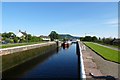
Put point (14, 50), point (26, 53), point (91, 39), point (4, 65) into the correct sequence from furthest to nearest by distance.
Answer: point (91, 39) → point (26, 53) → point (14, 50) → point (4, 65)

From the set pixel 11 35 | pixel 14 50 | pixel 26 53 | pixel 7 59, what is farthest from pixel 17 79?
pixel 11 35

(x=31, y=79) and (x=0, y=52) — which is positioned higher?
(x=0, y=52)

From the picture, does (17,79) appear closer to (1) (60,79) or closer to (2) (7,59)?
(1) (60,79)

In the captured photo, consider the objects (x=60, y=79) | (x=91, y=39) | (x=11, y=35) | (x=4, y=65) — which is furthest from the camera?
(x=91, y=39)

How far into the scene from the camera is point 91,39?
124m

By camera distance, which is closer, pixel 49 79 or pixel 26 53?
pixel 49 79

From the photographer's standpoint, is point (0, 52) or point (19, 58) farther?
point (19, 58)

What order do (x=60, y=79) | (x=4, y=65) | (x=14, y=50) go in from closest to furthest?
(x=60, y=79), (x=4, y=65), (x=14, y=50)

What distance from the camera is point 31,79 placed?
67.9 ft

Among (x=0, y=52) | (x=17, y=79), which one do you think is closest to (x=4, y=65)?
(x=0, y=52)

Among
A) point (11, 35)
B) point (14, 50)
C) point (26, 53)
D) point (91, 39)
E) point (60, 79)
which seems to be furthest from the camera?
point (91, 39)

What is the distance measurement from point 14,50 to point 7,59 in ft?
14.4

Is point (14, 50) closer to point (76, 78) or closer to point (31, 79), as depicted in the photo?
point (31, 79)

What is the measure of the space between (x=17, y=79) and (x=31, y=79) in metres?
1.63
